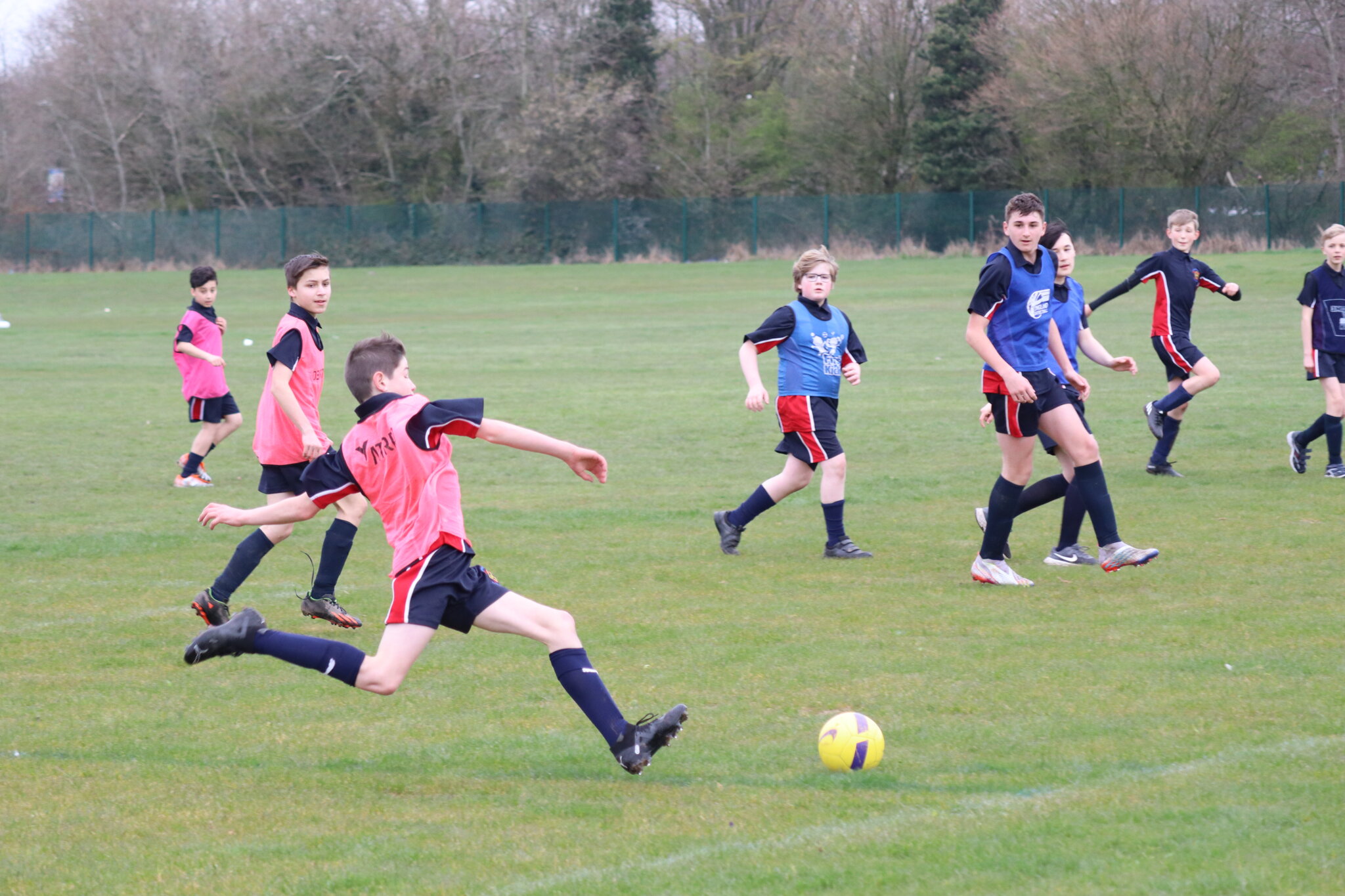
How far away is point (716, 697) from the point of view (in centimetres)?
559

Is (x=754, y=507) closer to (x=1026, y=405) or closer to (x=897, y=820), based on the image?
(x=1026, y=405)

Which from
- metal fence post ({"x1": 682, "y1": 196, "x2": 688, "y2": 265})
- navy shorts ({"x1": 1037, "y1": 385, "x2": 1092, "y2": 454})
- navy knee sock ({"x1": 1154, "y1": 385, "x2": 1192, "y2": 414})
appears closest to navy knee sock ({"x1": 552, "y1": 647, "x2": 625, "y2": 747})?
navy shorts ({"x1": 1037, "y1": 385, "x2": 1092, "y2": 454})

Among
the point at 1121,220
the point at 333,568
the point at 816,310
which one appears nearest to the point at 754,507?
the point at 816,310

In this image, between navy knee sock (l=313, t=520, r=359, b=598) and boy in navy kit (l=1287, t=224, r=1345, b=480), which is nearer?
navy knee sock (l=313, t=520, r=359, b=598)

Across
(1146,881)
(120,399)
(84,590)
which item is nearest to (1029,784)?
(1146,881)

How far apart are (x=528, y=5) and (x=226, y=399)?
4581cm

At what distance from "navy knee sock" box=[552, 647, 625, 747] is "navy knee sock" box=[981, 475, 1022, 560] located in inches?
131

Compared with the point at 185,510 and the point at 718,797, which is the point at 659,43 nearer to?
the point at 185,510

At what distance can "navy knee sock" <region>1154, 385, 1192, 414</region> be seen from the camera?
429 inches

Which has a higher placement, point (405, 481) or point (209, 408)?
point (405, 481)

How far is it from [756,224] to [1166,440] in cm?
3895

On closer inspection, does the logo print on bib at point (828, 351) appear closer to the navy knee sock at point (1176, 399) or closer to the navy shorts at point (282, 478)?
the navy shorts at point (282, 478)

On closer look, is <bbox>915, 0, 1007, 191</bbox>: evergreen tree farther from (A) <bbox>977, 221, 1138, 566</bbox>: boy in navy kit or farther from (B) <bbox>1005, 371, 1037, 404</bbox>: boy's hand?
(B) <bbox>1005, 371, 1037, 404</bbox>: boy's hand

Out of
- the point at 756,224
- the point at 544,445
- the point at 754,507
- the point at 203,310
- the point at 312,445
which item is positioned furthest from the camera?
the point at 756,224
